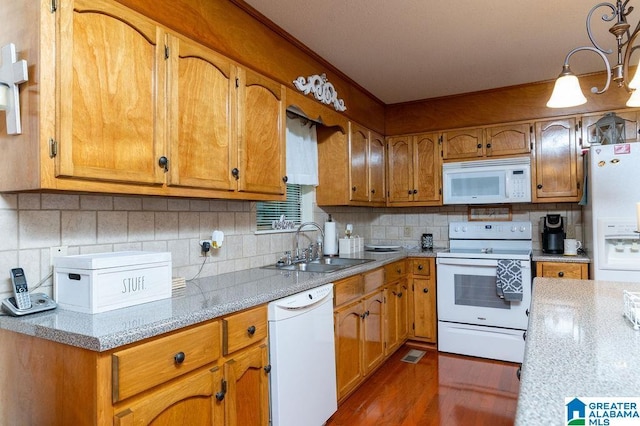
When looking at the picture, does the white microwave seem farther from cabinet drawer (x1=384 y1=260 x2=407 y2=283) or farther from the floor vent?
the floor vent

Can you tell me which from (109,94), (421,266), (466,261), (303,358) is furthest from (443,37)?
(303,358)

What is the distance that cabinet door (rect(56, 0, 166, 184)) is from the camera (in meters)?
1.37

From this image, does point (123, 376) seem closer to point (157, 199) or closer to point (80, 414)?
point (80, 414)

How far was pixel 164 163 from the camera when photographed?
5.61 ft

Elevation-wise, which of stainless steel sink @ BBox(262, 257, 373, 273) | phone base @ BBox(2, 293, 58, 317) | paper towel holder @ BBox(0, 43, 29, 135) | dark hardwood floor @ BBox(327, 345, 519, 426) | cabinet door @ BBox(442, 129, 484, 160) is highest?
cabinet door @ BBox(442, 129, 484, 160)

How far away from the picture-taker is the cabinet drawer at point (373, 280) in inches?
112

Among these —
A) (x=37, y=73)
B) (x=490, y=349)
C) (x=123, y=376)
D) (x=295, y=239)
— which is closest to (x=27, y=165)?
(x=37, y=73)

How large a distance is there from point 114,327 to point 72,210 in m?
0.70

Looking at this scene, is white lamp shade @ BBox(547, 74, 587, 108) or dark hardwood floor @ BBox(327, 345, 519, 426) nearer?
white lamp shade @ BBox(547, 74, 587, 108)

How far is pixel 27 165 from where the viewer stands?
1.36 m

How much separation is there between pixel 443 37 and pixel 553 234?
80.0 inches

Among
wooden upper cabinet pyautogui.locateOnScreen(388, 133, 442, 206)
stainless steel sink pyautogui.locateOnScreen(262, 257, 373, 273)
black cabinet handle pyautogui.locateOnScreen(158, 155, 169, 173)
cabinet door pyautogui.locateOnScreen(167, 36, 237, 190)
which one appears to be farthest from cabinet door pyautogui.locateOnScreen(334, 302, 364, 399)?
wooden upper cabinet pyautogui.locateOnScreen(388, 133, 442, 206)

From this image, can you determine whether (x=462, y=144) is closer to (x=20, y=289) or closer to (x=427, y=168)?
(x=427, y=168)

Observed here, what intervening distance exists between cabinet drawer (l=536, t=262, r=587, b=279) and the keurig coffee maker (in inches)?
12.1
